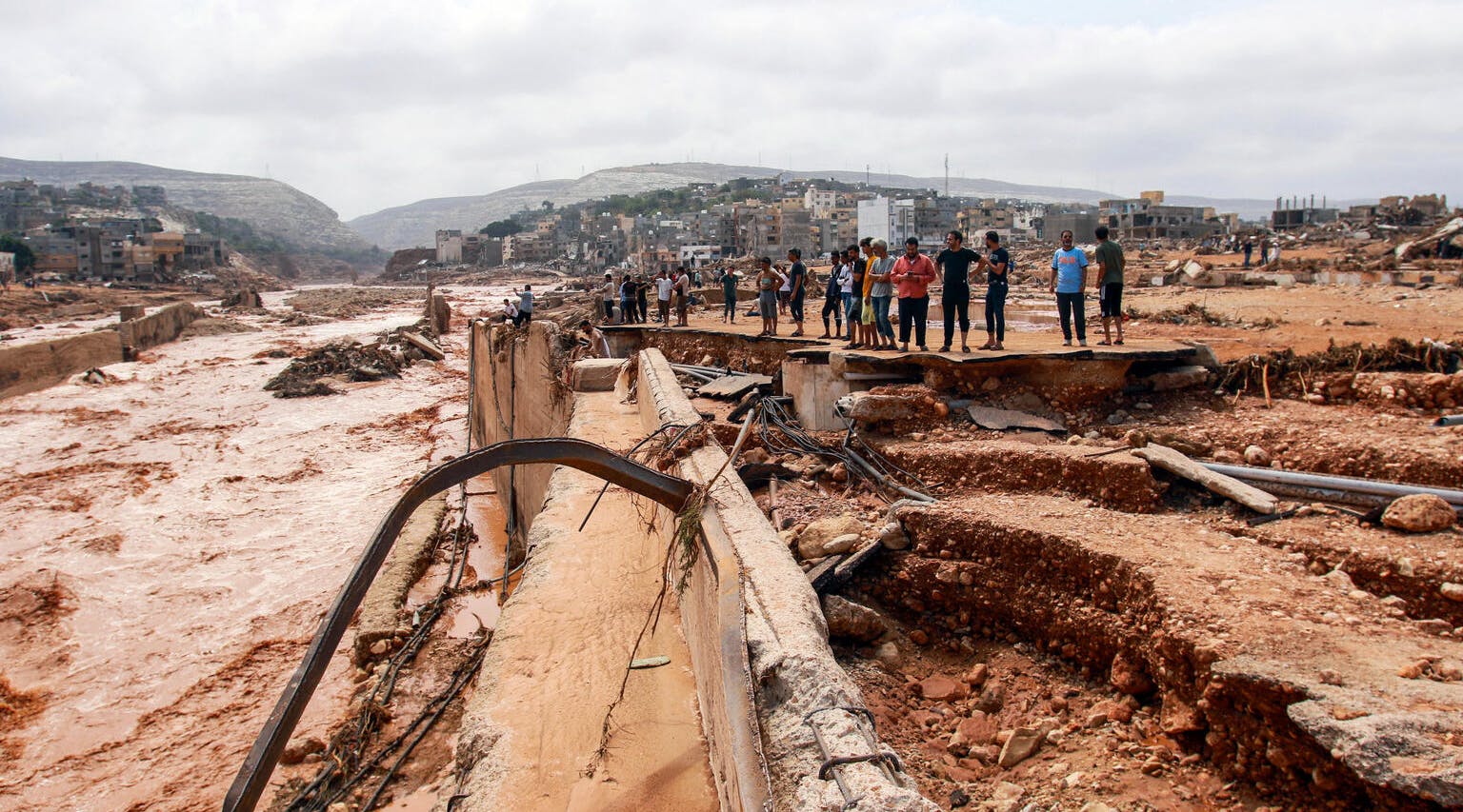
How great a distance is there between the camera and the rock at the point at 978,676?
4.85 m

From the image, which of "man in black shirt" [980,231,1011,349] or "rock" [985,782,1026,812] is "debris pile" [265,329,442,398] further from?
"rock" [985,782,1026,812]

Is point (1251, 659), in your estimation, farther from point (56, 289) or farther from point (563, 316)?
point (56, 289)

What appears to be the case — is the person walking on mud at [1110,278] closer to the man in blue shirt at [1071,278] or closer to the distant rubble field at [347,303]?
the man in blue shirt at [1071,278]

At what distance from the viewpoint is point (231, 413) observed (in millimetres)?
23156

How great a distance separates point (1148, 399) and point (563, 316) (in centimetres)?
2336

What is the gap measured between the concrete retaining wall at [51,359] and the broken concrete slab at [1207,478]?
27437 mm

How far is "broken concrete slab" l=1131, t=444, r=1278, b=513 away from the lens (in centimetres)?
552

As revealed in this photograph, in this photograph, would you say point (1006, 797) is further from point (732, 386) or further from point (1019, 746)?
point (732, 386)

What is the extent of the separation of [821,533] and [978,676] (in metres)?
1.40

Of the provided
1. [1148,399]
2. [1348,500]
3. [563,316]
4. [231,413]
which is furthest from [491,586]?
[563,316]

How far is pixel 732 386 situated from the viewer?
32.6ft

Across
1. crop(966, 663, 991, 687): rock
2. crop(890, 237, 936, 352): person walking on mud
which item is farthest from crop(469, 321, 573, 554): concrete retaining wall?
crop(966, 663, 991, 687): rock

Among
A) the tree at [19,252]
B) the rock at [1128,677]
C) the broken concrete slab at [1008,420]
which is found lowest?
the rock at [1128,677]

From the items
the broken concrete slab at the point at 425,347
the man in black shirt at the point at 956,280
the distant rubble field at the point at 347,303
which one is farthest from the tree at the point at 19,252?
the man in black shirt at the point at 956,280
